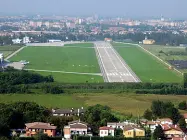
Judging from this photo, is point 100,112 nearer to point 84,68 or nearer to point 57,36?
point 84,68

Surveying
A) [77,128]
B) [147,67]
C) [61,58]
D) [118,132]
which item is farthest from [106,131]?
[61,58]

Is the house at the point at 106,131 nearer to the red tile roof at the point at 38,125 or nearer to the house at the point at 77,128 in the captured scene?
the house at the point at 77,128

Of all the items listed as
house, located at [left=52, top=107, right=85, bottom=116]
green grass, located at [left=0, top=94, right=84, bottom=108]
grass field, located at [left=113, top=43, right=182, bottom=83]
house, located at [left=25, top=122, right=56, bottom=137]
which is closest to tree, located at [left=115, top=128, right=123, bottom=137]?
house, located at [left=25, top=122, right=56, bottom=137]

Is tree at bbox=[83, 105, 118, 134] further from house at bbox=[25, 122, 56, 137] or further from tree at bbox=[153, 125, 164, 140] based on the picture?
tree at bbox=[153, 125, 164, 140]

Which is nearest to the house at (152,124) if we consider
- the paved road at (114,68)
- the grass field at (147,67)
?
the paved road at (114,68)

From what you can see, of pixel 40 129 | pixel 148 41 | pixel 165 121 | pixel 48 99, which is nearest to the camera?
pixel 40 129

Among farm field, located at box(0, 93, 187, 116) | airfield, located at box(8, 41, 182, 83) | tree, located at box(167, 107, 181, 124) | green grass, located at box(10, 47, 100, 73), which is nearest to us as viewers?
tree, located at box(167, 107, 181, 124)

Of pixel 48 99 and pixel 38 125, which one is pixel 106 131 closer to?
pixel 38 125

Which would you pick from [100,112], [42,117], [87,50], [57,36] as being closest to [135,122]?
[100,112]
